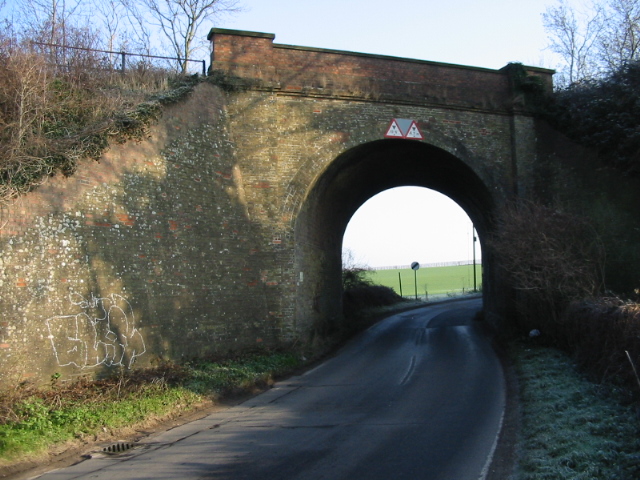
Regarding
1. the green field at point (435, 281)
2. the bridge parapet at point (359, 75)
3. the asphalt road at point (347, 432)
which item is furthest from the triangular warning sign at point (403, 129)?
the green field at point (435, 281)

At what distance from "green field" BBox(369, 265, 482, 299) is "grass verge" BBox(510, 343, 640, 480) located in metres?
34.9

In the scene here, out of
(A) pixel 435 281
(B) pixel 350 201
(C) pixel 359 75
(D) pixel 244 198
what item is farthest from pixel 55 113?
(A) pixel 435 281

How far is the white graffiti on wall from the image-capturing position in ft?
33.4

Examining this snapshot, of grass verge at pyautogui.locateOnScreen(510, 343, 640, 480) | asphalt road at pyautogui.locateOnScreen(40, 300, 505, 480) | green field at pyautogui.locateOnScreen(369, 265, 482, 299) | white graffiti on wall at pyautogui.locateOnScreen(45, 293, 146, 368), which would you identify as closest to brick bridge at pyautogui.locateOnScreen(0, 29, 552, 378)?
white graffiti on wall at pyautogui.locateOnScreen(45, 293, 146, 368)

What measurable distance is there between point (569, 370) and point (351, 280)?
71.1ft

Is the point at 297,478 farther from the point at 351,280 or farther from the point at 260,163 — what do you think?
the point at 351,280

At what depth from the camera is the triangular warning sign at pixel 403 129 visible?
17.1 meters

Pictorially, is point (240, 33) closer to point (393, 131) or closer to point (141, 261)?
point (393, 131)

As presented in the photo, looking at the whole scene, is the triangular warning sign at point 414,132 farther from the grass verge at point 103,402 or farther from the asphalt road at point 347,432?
the grass verge at point 103,402

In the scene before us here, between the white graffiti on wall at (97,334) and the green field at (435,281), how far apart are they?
113ft

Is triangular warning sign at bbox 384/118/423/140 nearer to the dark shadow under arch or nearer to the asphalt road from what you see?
the dark shadow under arch

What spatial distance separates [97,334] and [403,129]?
34.9 feet

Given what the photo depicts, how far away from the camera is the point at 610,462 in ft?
20.3

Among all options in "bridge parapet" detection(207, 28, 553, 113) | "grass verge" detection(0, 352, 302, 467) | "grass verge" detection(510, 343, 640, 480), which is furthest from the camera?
"bridge parapet" detection(207, 28, 553, 113)
